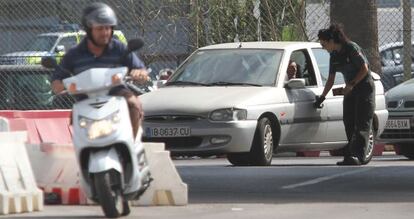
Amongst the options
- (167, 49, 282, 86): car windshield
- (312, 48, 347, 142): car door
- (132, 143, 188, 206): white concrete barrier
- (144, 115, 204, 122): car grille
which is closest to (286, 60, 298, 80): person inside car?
(167, 49, 282, 86): car windshield

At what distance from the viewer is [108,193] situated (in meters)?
9.31

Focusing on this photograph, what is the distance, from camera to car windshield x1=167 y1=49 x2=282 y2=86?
1589 centimetres

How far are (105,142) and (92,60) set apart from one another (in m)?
0.85

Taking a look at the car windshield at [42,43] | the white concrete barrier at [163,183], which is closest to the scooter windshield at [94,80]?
the white concrete barrier at [163,183]

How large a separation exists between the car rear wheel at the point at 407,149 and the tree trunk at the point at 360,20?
8.05ft

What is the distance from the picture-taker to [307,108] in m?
16.1

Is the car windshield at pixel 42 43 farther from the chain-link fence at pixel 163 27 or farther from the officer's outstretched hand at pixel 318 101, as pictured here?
the officer's outstretched hand at pixel 318 101

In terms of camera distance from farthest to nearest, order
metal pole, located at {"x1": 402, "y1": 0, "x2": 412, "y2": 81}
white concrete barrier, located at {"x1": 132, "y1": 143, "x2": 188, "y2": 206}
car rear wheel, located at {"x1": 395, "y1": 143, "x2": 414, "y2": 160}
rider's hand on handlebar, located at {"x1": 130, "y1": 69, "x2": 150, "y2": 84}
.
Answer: metal pole, located at {"x1": 402, "y1": 0, "x2": 412, "y2": 81} → car rear wheel, located at {"x1": 395, "y1": 143, "x2": 414, "y2": 160} → white concrete barrier, located at {"x1": 132, "y1": 143, "x2": 188, "y2": 206} → rider's hand on handlebar, located at {"x1": 130, "y1": 69, "x2": 150, "y2": 84}

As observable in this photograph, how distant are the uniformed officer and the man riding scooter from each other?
639 cm

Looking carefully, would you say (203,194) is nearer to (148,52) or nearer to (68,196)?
(68,196)

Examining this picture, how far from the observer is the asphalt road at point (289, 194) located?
10.3 metres

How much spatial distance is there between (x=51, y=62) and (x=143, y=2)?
12.0 m

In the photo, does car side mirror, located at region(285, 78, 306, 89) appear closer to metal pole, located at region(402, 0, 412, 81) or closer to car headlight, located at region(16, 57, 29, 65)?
metal pole, located at region(402, 0, 412, 81)

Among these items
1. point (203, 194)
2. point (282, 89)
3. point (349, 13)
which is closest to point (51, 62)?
point (203, 194)
